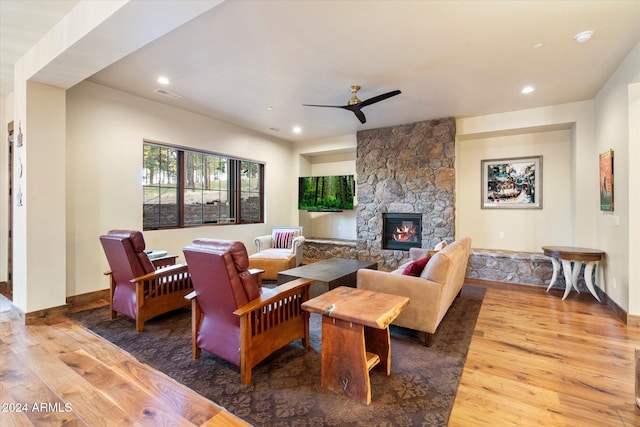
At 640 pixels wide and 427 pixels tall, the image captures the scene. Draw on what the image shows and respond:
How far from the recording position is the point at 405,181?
5523 millimetres

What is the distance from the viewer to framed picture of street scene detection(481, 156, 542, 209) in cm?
501

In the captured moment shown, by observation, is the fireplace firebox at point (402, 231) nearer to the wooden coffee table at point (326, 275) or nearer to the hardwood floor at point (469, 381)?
the wooden coffee table at point (326, 275)

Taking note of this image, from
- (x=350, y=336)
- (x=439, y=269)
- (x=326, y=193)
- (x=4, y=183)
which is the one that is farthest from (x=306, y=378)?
(x=4, y=183)

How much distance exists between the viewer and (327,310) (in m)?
1.86

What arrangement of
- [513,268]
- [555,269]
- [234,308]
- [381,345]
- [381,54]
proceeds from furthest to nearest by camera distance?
[513,268] → [555,269] → [381,54] → [381,345] → [234,308]

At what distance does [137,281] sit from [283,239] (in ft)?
9.73

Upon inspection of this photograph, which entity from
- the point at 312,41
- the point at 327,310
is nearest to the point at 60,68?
the point at 312,41

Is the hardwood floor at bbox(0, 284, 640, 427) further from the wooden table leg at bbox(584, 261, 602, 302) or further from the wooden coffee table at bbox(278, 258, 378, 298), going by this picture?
the wooden coffee table at bbox(278, 258, 378, 298)

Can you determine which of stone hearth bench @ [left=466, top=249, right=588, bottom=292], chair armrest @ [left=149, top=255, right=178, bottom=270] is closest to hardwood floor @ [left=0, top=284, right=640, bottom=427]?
chair armrest @ [left=149, top=255, right=178, bottom=270]

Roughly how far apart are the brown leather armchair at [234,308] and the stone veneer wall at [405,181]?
366cm

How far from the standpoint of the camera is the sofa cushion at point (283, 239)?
18.2ft

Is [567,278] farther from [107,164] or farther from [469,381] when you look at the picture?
[107,164]

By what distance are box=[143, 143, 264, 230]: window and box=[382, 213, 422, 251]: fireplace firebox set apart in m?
2.77

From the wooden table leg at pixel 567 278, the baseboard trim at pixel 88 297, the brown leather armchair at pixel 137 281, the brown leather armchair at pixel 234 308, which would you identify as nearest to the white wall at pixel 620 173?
the wooden table leg at pixel 567 278
